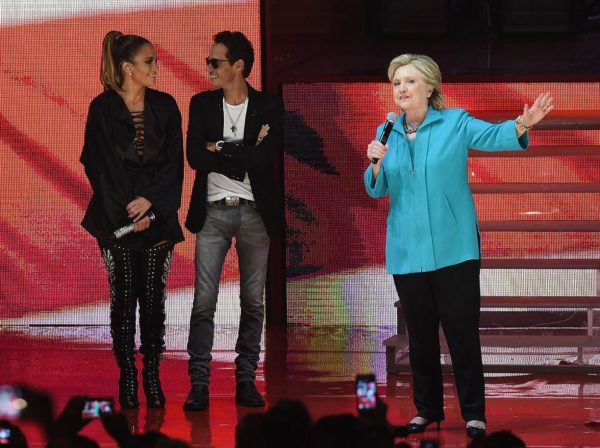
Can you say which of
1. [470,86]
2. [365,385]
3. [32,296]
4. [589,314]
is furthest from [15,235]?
[365,385]

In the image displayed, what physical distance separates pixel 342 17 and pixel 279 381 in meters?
3.25

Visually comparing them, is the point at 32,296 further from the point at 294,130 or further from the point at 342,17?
the point at 342,17

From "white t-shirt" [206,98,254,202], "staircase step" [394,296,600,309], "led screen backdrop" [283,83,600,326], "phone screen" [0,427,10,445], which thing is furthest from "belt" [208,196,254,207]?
"phone screen" [0,427,10,445]

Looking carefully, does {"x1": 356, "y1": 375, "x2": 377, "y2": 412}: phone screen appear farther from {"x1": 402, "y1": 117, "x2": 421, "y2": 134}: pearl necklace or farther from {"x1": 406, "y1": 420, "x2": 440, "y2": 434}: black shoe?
{"x1": 402, "y1": 117, "x2": 421, "y2": 134}: pearl necklace

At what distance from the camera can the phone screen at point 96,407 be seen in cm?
364

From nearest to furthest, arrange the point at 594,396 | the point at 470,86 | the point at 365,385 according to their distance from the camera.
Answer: the point at 365,385, the point at 594,396, the point at 470,86

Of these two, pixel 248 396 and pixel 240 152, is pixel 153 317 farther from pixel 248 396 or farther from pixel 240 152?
pixel 240 152

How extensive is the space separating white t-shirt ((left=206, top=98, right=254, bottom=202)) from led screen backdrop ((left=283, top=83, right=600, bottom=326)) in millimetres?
2153

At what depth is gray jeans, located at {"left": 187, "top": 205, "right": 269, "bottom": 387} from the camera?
5.68 metres

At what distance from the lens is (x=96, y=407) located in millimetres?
3654

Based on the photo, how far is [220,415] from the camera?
5.56m

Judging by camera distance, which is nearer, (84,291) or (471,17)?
(84,291)

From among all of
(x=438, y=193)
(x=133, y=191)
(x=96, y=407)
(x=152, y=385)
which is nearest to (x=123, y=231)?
(x=133, y=191)

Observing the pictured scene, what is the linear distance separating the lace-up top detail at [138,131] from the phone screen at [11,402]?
76.7 inches
